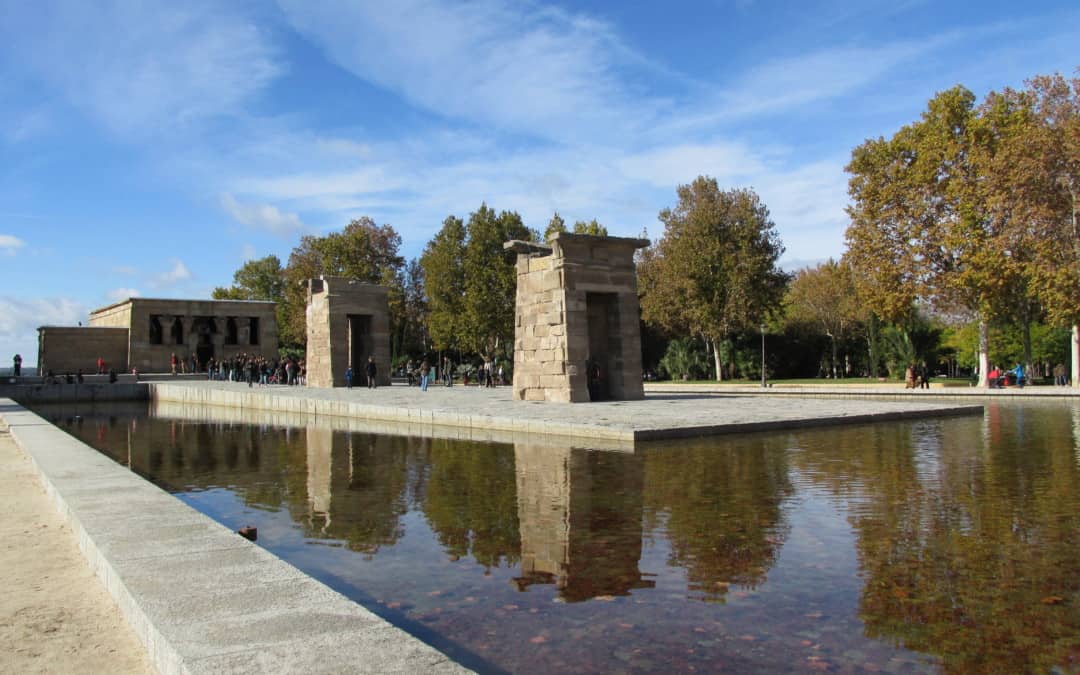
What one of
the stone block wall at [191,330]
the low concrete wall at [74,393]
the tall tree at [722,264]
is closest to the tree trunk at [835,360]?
the tall tree at [722,264]

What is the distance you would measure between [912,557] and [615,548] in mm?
2171

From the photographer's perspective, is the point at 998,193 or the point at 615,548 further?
the point at 998,193

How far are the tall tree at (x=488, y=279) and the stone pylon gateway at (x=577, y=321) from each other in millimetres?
24383

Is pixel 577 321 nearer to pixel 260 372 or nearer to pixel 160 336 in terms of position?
pixel 260 372

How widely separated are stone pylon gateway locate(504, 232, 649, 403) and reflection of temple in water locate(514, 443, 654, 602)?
9.37m

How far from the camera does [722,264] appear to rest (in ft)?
141

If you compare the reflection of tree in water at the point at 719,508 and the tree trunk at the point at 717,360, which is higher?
the tree trunk at the point at 717,360

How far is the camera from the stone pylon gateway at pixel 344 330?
112 feet

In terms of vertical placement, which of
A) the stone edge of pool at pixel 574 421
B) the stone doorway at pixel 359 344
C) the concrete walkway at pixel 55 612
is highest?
the stone doorway at pixel 359 344

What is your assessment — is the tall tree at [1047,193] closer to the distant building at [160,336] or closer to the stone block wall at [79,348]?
the distant building at [160,336]

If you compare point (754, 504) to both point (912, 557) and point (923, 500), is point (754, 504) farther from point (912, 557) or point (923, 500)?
point (912, 557)

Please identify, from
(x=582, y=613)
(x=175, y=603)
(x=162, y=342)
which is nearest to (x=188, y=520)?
(x=175, y=603)

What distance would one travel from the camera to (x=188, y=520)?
603cm

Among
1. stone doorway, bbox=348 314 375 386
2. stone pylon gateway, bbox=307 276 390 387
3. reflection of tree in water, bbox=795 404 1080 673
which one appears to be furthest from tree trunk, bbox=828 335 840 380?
reflection of tree in water, bbox=795 404 1080 673
